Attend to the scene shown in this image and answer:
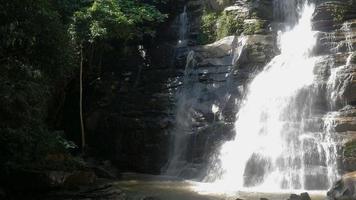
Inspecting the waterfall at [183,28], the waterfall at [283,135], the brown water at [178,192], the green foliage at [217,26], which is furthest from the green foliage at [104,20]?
the brown water at [178,192]

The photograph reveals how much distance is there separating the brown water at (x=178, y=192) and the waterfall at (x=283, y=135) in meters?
1.32

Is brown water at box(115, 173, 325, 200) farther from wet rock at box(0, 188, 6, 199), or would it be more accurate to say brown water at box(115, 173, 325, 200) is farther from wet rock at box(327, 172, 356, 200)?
wet rock at box(0, 188, 6, 199)

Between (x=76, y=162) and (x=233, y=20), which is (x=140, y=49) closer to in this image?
(x=233, y=20)

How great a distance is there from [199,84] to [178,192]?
824 centimetres

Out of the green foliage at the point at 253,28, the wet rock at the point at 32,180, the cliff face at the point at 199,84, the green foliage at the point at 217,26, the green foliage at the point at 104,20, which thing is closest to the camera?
the wet rock at the point at 32,180

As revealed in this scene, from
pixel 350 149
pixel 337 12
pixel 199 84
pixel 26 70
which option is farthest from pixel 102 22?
pixel 350 149

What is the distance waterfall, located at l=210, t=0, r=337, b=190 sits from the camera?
637 inches

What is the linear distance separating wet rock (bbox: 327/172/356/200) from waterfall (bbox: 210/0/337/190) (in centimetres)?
304

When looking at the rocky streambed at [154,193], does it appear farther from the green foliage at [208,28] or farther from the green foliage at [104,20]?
the green foliage at [208,28]

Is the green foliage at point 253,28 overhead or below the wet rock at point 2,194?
overhead

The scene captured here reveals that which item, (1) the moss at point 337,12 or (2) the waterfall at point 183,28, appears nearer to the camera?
(1) the moss at point 337,12

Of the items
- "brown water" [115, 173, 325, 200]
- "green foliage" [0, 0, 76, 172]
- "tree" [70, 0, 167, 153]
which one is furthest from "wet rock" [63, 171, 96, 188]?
"tree" [70, 0, 167, 153]

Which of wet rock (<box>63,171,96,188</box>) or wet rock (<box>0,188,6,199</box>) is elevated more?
wet rock (<box>63,171,96,188</box>)

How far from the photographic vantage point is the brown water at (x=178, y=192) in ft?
45.3
